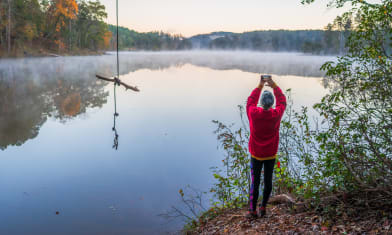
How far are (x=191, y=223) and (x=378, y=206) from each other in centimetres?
386

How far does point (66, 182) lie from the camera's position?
8.42 meters

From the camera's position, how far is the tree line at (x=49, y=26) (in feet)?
159

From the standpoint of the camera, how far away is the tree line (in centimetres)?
4856

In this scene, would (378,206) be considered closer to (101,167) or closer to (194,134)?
(101,167)

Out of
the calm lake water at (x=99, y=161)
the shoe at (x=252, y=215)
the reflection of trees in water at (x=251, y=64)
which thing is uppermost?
the reflection of trees in water at (x=251, y=64)

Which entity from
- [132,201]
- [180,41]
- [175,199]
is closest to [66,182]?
[132,201]

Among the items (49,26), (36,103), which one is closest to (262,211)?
(36,103)

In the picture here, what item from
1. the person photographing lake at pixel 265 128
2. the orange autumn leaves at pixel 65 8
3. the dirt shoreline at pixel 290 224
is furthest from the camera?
the orange autumn leaves at pixel 65 8

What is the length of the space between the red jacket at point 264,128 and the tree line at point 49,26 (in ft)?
169

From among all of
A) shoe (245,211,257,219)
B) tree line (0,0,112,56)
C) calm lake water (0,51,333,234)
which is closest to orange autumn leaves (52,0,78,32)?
tree line (0,0,112,56)

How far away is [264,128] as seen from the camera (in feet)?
13.8

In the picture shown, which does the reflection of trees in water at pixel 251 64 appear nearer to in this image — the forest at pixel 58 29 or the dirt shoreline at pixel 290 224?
the forest at pixel 58 29

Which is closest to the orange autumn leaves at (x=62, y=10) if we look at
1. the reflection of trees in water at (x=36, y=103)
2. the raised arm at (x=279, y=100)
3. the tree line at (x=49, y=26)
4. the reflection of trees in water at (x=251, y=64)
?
the tree line at (x=49, y=26)

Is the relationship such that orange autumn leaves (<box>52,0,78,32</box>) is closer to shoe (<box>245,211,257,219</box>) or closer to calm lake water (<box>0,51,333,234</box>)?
calm lake water (<box>0,51,333,234</box>)
